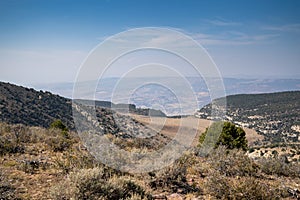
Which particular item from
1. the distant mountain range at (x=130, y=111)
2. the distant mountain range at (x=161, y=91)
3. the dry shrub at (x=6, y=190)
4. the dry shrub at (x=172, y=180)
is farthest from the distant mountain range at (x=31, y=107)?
the dry shrub at (x=6, y=190)

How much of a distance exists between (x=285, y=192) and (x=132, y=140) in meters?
6.94

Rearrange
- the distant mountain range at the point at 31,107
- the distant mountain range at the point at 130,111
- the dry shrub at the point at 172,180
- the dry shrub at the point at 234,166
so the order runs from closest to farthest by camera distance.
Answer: the dry shrub at the point at 172,180, the dry shrub at the point at 234,166, the distant mountain range at the point at 130,111, the distant mountain range at the point at 31,107

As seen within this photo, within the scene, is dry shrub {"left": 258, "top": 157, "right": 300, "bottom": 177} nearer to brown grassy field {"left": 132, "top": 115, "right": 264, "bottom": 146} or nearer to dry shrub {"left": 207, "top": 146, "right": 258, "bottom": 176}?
dry shrub {"left": 207, "top": 146, "right": 258, "bottom": 176}

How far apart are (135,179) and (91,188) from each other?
166 cm

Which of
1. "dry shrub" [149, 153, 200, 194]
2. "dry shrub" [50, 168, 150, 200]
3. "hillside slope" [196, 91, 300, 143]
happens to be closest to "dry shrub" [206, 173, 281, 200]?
"dry shrub" [149, 153, 200, 194]

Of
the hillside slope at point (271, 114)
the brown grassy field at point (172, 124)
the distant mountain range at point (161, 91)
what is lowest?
the hillside slope at point (271, 114)

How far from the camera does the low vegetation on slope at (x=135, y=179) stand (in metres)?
6.09

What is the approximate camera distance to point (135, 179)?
7266 millimetres

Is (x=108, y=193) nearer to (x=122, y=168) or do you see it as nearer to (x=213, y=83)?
(x=122, y=168)

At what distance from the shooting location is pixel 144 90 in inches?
386

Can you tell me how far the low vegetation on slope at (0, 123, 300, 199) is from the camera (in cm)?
609

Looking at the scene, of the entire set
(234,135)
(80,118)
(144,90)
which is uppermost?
(144,90)

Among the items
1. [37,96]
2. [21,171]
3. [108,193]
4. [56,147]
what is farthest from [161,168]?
[37,96]

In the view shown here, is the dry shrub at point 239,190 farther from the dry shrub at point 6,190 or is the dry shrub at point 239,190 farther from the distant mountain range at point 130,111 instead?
the dry shrub at point 6,190
